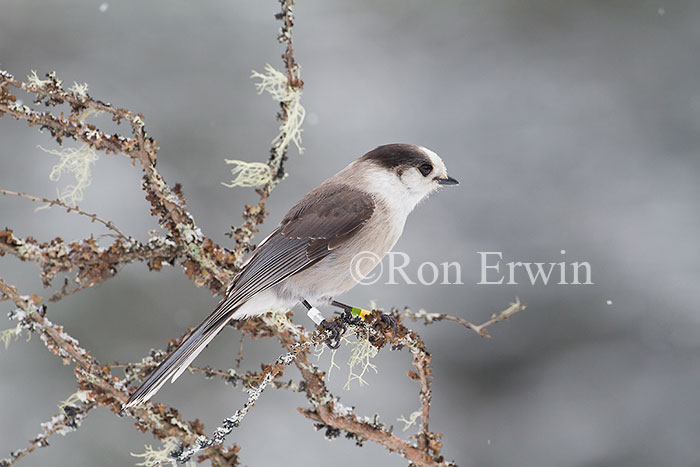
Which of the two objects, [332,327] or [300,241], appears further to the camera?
[300,241]

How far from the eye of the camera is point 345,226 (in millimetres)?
2062

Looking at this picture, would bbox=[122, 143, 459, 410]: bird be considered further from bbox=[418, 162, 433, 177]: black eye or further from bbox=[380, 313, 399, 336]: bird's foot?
bbox=[380, 313, 399, 336]: bird's foot

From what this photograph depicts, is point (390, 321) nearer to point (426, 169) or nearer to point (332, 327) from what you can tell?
point (332, 327)

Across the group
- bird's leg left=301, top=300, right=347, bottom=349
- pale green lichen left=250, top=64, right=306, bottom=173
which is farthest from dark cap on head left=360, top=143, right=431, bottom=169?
bird's leg left=301, top=300, right=347, bottom=349

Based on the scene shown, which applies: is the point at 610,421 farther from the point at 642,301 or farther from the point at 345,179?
the point at 345,179

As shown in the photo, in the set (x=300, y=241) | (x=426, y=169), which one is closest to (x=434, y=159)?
(x=426, y=169)

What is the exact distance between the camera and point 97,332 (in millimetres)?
3203

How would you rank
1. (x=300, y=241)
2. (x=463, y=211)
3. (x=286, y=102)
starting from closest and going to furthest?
(x=286, y=102), (x=300, y=241), (x=463, y=211)

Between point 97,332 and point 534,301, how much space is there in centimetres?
214

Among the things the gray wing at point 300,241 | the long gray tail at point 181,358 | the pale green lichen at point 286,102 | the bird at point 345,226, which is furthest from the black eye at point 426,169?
the long gray tail at point 181,358

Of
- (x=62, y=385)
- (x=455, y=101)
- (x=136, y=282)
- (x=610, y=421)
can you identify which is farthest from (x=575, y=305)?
(x=62, y=385)

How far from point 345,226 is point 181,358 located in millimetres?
658

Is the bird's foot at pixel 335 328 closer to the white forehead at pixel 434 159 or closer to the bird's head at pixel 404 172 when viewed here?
the bird's head at pixel 404 172

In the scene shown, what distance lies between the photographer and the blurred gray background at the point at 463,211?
10.7ft
